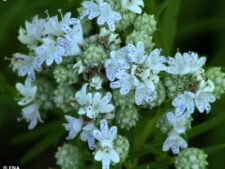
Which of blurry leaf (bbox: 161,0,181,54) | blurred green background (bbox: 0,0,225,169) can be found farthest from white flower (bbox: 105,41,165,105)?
blurred green background (bbox: 0,0,225,169)

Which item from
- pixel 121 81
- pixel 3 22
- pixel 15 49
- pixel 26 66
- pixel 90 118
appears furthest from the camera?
pixel 15 49

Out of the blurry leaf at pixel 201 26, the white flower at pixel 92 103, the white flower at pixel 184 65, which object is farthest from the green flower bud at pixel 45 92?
the blurry leaf at pixel 201 26

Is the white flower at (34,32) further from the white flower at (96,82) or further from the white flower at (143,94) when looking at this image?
the white flower at (143,94)

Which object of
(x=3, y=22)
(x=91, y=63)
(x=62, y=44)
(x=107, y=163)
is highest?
(x=3, y=22)

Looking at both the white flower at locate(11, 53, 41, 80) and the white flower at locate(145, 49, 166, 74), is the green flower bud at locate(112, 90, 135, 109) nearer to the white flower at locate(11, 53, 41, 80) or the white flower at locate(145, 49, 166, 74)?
the white flower at locate(145, 49, 166, 74)

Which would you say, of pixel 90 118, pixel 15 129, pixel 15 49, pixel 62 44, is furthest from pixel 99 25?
pixel 15 129

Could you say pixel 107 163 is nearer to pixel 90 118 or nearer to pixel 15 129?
pixel 90 118

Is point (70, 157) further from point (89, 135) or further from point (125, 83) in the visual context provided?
point (125, 83)
